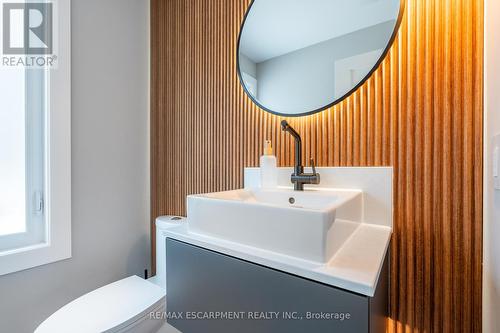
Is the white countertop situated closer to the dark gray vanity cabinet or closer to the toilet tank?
the dark gray vanity cabinet

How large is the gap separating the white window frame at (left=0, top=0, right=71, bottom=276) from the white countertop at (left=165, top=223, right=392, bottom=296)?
0.86m

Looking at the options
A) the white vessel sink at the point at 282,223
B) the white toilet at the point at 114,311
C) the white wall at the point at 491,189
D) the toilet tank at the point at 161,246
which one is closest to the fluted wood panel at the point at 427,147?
the white wall at the point at 491,189

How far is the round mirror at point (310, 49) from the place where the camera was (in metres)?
0.81

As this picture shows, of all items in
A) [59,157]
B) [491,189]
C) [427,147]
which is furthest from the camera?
[59,157]

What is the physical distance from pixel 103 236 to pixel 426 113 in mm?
1670

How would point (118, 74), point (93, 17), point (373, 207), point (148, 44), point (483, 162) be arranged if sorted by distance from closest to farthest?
1. point (483, 162)
2. point (373, 207)
3. point (93, 17)
4. point (118, 74)
5. point (148, 44)

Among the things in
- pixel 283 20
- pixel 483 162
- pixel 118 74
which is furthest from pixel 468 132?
pixel 118 74

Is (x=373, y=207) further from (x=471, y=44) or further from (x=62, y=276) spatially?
(x=62, y=276)

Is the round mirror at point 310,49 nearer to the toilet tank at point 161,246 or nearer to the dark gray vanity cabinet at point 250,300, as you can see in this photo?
the dark gray vanity cabinet at point 250,300

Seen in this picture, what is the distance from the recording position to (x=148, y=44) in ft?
5.23

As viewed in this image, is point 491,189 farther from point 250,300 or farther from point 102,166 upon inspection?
point 102,166

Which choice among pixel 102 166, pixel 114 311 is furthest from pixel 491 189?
pixel 102 166

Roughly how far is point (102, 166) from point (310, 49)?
51.0 inches

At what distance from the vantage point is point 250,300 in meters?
0.52
